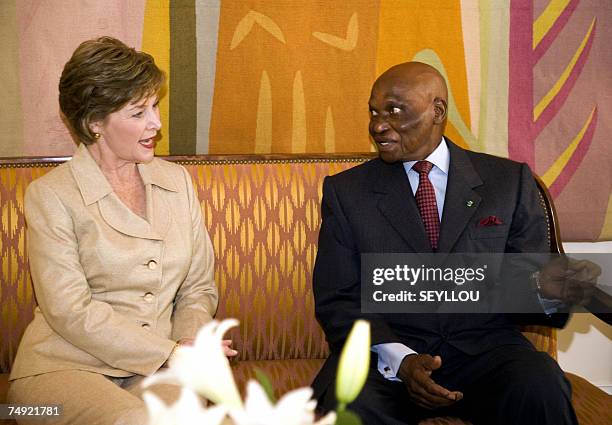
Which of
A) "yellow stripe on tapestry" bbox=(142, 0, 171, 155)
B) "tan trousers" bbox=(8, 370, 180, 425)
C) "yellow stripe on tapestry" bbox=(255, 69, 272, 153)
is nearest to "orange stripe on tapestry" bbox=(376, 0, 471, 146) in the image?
"yellow stripe on tapestry" bbox=(255, 69, 272, 153)

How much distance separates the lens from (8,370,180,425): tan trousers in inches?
79.1

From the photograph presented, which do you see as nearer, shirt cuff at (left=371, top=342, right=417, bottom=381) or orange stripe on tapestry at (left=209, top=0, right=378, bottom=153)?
shirt cuff at (left=371, top=342, right=417, bottom=381)

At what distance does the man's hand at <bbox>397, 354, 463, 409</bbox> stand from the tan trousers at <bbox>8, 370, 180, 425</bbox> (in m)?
0.65

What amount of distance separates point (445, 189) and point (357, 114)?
68 centimetres

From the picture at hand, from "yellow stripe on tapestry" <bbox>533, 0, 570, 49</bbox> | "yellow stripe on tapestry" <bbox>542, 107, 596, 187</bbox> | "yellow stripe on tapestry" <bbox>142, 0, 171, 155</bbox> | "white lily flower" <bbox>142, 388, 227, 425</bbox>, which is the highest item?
"yellow stripe on tapestry" <bbox>533, 0, 570, 49</bbox>

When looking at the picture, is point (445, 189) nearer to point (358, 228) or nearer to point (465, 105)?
point (358, 228)

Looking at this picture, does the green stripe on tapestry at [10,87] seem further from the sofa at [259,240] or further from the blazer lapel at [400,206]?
the blazer lapel at [400,206]

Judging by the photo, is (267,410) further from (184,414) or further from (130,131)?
(130,131)

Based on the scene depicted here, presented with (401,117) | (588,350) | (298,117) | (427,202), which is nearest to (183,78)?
(298,117)

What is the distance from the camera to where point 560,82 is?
328 cm

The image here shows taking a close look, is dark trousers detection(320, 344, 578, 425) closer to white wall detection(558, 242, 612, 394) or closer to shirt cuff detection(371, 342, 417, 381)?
shirt cuff detection(371, 342, 417, 381)

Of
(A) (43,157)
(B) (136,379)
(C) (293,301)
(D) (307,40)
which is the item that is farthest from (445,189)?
(A) (43,157)

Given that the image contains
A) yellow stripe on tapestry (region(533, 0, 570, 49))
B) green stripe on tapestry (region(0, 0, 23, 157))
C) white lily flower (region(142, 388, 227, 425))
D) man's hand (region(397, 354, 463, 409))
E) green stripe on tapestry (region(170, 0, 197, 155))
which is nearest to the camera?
white lily flower (region(142, 388, 227, 425))

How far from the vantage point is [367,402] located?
221cm
